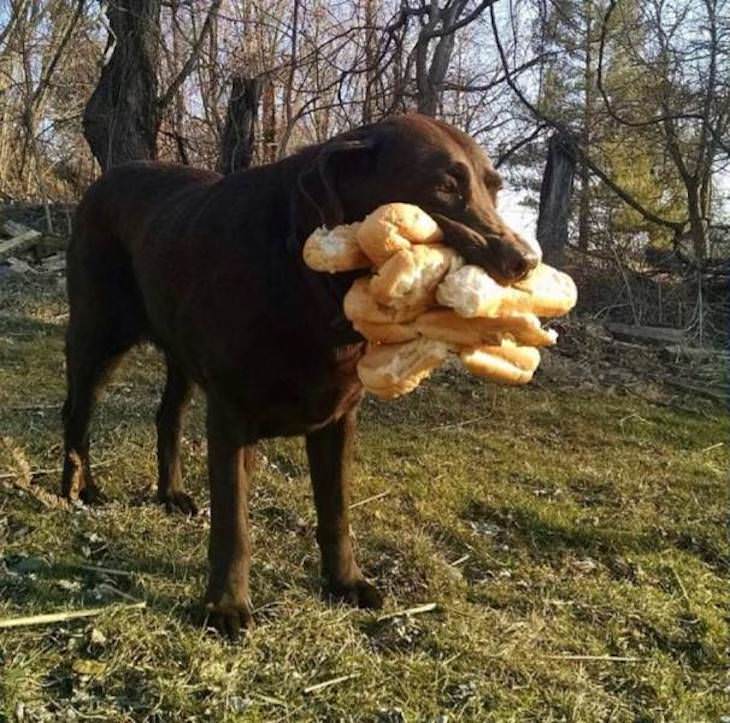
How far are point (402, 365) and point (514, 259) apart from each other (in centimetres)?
40

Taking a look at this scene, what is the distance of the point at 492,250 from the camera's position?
2156 millimetres

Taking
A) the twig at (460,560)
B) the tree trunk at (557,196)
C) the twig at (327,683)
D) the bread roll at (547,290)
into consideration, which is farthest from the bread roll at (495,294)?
the tree trunk at (557,196)

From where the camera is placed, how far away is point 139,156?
7.81m

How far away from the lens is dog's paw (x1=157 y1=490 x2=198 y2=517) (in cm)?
360

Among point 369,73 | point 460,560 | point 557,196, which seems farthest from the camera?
point 557,196

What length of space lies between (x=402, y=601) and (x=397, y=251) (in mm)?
1387

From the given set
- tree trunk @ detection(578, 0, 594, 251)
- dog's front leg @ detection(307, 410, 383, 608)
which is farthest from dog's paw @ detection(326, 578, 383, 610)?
tree trunk @ detection(578, 0, 594, 251)

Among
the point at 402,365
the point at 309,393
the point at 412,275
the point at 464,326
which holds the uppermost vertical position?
the point at 412,275

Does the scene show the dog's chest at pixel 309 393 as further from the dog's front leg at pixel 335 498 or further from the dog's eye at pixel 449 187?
the dog's eye at pixel 449 187

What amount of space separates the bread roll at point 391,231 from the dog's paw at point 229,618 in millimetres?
1194

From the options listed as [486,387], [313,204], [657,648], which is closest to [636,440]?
[486,387]

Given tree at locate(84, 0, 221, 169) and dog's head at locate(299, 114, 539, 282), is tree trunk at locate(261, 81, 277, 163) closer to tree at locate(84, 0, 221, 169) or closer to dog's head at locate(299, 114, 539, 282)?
tree at locate(84, 0, 221, 169)

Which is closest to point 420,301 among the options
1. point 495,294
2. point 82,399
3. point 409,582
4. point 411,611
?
point 495,294

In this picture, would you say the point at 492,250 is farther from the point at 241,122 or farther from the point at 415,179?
the point at 241,122
